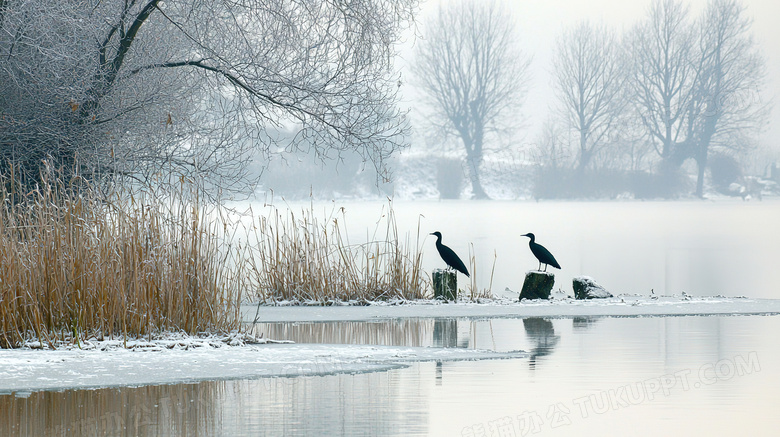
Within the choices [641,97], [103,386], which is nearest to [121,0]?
[103,386]

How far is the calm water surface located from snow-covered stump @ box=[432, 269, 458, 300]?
378 cm

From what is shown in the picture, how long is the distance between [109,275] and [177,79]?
542 centimetres

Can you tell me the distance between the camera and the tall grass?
827cm

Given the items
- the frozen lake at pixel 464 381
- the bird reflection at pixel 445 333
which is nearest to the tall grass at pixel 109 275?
the frozen lake at pixel 464 381

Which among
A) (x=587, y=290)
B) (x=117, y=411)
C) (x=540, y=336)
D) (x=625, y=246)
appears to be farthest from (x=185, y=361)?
(x=625, y=246)

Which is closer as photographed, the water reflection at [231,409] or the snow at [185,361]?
the water reflection at [231,409]

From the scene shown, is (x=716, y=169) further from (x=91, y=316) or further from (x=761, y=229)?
(x=91, y=316)

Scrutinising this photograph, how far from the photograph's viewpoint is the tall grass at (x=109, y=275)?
827cm

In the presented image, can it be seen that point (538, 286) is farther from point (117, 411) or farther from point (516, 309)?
point (117, 411)

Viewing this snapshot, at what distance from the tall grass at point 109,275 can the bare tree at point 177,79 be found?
248 centimetres

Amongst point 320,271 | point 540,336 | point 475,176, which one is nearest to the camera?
point 540,336

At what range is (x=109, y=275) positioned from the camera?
8328 mm

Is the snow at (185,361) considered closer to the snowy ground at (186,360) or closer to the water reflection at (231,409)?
the snowy ground at (186,360)

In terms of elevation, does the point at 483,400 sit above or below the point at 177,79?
below
